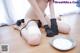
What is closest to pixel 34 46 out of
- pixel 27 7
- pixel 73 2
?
pixel 27 7

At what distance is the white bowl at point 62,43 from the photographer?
1.49 m

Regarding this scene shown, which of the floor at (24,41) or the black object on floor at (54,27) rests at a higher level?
the black object on floor at (54,27)

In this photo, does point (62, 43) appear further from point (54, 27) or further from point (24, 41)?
point (24, 41)

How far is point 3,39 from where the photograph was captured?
1.62 m

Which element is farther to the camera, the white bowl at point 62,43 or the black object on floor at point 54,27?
the black object on floor at point 54,27

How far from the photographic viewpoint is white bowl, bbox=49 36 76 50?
58.5 inches

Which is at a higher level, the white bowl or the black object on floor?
the black object on floor

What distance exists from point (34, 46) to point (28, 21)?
1.07 ft

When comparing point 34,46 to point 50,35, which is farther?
point 50,35

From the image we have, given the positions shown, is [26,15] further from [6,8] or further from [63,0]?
[63,0]

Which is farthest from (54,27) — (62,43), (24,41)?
(24,41)

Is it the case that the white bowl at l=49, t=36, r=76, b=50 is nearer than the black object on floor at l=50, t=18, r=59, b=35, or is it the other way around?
the white bowl at l=49, t=36, r=76, b=50

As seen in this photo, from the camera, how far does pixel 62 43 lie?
1549 millimetres

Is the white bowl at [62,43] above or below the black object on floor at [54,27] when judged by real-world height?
below
